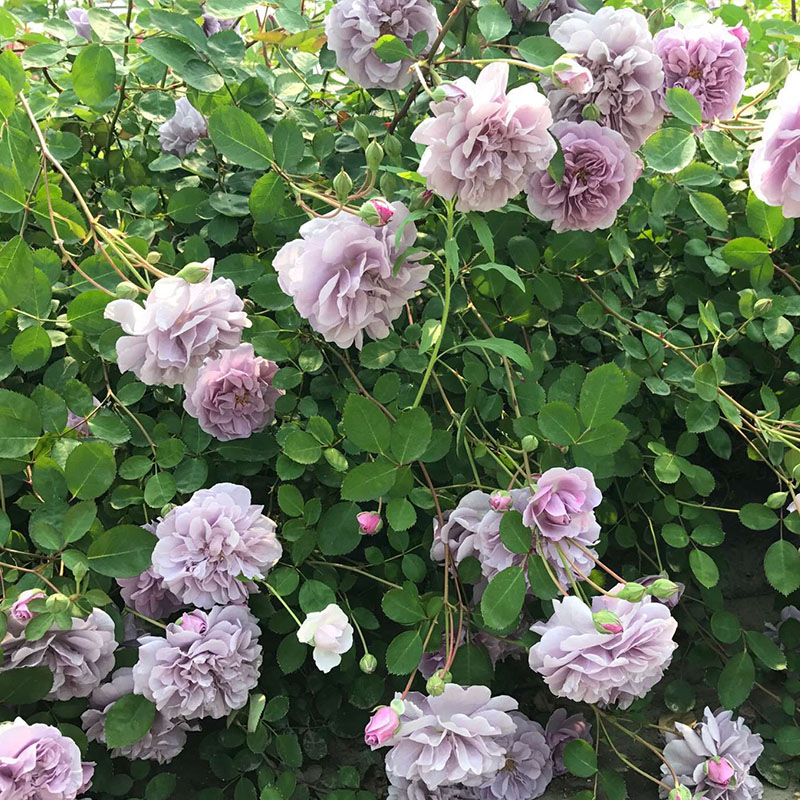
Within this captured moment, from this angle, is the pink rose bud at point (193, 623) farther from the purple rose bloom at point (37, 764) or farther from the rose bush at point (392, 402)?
the purple rose bloom at point (37, 764)

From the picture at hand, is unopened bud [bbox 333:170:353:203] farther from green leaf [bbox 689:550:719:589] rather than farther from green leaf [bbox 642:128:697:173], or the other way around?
green leaf [bbox 689:550:719:589]

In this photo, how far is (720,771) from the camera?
1085 millimetres

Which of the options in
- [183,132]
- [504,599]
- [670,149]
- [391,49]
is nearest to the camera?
[504,599]

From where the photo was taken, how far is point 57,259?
1112 millimetres

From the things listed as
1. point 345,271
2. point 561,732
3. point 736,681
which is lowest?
point 561,732

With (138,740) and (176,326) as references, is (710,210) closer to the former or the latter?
(176,326)

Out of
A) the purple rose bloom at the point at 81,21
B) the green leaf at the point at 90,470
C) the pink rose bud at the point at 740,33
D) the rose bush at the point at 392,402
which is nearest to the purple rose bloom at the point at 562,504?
the rose bush at the point at 392,402

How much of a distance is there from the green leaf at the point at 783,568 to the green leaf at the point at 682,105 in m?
0.59

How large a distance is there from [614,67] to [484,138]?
332mm

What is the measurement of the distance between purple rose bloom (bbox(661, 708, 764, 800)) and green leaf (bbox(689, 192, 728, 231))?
0.70 m

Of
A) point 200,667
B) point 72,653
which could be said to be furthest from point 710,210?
point 72,653

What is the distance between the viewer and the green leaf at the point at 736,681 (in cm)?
119

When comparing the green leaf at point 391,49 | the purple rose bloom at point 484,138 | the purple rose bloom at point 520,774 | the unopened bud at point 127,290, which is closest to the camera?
the purple rose bloom at point 484,138

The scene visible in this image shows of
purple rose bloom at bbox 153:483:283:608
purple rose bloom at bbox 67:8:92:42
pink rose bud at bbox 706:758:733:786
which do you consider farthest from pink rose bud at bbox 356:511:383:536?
purple rose bloom at bbox 67:8:92:42
